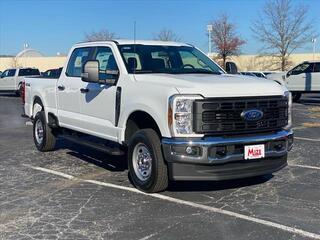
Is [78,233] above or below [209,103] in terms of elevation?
below

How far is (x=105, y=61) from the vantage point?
25.0ft

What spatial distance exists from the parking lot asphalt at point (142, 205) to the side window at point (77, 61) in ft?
5.18

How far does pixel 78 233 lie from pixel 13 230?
2.29 feet

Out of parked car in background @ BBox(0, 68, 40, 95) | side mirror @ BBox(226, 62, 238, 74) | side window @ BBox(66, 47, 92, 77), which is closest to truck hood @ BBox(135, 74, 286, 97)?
side mirror @ BBox(226, 62, 238, 74)

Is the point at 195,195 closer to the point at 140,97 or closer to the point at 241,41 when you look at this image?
the point at 140,97

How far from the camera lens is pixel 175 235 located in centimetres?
494

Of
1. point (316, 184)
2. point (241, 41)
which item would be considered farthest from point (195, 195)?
point (241, 41)

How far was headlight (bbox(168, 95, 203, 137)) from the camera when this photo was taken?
578 centimetres

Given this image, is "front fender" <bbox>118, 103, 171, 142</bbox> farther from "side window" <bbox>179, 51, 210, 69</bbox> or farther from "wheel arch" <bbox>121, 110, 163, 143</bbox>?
"side window" <bbox>179, 51, 210, 69</bbox>

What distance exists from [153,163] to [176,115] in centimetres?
75

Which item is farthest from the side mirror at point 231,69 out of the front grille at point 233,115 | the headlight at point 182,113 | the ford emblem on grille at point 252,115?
the headlight at point 182,113

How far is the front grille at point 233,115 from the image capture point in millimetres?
5793

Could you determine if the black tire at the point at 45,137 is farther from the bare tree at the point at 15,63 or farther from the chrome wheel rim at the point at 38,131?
the bare tree at the point at 15,63

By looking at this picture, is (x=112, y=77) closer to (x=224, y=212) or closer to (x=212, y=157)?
(x=212, y=157)
